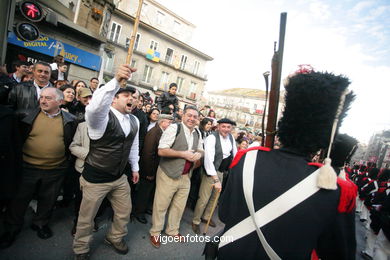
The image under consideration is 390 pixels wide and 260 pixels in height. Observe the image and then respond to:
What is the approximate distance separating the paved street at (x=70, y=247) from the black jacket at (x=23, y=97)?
66.1 inches

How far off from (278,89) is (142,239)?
3.01m

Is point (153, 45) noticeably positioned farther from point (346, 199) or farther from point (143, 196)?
point (346, 199)

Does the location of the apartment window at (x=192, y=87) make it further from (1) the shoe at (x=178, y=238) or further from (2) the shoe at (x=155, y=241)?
(2) the shoe at (x=155, y=241)

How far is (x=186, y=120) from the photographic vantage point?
3.33m

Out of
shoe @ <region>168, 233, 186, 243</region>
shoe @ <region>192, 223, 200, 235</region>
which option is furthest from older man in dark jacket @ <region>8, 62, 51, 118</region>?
shoe @ <region>192, 223, 200, 235</region>

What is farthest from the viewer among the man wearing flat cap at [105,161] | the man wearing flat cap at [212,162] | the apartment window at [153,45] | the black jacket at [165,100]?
the apartment window at [153,45]

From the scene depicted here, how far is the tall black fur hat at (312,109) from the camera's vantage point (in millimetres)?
1285

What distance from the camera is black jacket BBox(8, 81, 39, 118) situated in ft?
9.85

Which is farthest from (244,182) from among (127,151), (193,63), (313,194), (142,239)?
(193,63)

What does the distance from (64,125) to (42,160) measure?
1.68ft

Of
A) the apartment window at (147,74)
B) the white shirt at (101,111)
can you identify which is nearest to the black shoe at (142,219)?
the white shirt at (101,111)

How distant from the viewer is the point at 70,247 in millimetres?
2684

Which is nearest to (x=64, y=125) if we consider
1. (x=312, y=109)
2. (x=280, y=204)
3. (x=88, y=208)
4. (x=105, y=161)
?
(x=105, y=161)

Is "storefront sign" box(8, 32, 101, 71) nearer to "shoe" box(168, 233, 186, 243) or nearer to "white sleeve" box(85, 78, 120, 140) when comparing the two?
"white sleeve" box(85, 78, 120, 140)
